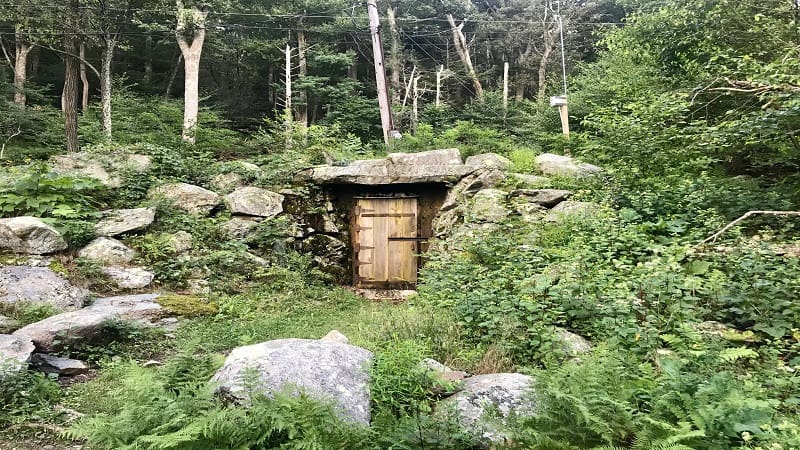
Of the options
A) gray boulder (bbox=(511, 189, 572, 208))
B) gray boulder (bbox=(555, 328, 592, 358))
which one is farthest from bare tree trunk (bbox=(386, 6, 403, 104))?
gray boulder (bbox=(555, 328, 592, 358))

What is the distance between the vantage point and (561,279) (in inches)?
178

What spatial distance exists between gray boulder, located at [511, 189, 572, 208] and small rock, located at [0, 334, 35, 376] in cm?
678

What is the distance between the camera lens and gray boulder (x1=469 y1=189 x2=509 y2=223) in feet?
24.7

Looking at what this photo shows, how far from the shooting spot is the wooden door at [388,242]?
9445 millimetres

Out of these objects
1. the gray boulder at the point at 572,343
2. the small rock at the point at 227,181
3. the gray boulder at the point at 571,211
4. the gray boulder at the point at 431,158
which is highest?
the gray boulder at the point at 431,158

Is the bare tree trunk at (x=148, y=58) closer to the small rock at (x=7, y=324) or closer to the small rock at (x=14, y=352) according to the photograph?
the small rock at (x=7, y=324)

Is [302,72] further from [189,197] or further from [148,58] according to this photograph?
[189,197]

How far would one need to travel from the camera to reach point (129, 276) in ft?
21.3

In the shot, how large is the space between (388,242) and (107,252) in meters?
4.88

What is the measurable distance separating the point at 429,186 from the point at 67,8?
32.7ft

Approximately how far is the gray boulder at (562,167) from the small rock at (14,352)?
7.83 m

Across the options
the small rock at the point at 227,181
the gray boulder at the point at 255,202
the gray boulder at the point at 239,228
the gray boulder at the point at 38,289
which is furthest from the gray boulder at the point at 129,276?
the small rock at the point at 227,181

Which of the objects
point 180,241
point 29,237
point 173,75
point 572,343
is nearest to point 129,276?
point 180,241

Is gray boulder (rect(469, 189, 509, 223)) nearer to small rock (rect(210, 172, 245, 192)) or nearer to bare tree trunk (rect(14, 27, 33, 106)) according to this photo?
small rock (rect(210, 172, 245, 192))
